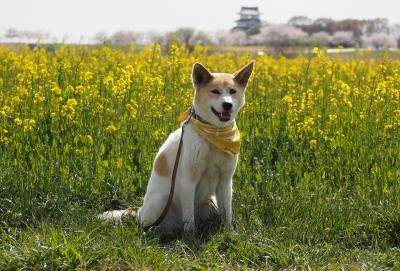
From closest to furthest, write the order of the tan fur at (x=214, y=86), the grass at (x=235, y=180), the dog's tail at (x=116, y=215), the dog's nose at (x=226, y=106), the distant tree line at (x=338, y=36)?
the grass at (x=235, y=180), the dog's nose at (x=226, y=106), the tan fur at (x=214, y=86), the dog's tail at (x=116, y=215), the distant tree line at (x=338, y=36)

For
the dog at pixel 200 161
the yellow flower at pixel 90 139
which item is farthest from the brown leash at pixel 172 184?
the yellow flower at pixel 90 139

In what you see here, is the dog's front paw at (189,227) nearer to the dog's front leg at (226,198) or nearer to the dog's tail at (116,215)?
the dog's front leg at (226,198)

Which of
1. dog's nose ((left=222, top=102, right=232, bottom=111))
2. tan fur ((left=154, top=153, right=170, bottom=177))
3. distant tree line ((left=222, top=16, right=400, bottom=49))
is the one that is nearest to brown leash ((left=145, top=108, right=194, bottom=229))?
tan fur ((left=154, top=153, right=170, bottom=177))

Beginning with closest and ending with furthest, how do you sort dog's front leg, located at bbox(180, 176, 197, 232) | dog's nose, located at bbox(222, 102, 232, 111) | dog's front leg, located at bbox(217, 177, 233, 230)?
1. dog's nose, located at bbox(222, 102, 232, 111)
2. dog's front leg, located at bbox(180, 176, 197, 232)
3. dog's front leg, located at bbox(217, 177, 233, 230)

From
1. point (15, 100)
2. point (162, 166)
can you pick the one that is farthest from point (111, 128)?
point (162, 166)

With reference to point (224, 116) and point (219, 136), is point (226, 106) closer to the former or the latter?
point (224, 116)

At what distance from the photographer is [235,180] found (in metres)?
6.17

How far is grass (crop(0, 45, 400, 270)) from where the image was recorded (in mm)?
4641

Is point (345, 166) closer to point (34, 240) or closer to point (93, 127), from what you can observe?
point (93, 127)

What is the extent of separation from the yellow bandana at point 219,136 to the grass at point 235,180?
66 centimetres

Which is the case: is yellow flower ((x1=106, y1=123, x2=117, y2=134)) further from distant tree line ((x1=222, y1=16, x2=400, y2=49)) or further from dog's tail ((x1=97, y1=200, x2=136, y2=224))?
distant tree line ((x1=222, y1=16, x2=400, y2=49))

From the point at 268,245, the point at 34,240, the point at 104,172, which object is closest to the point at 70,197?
the point at 104,172

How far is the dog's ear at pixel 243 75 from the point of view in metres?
5.08

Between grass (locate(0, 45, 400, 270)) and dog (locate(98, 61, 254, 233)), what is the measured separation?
18 centimetres
